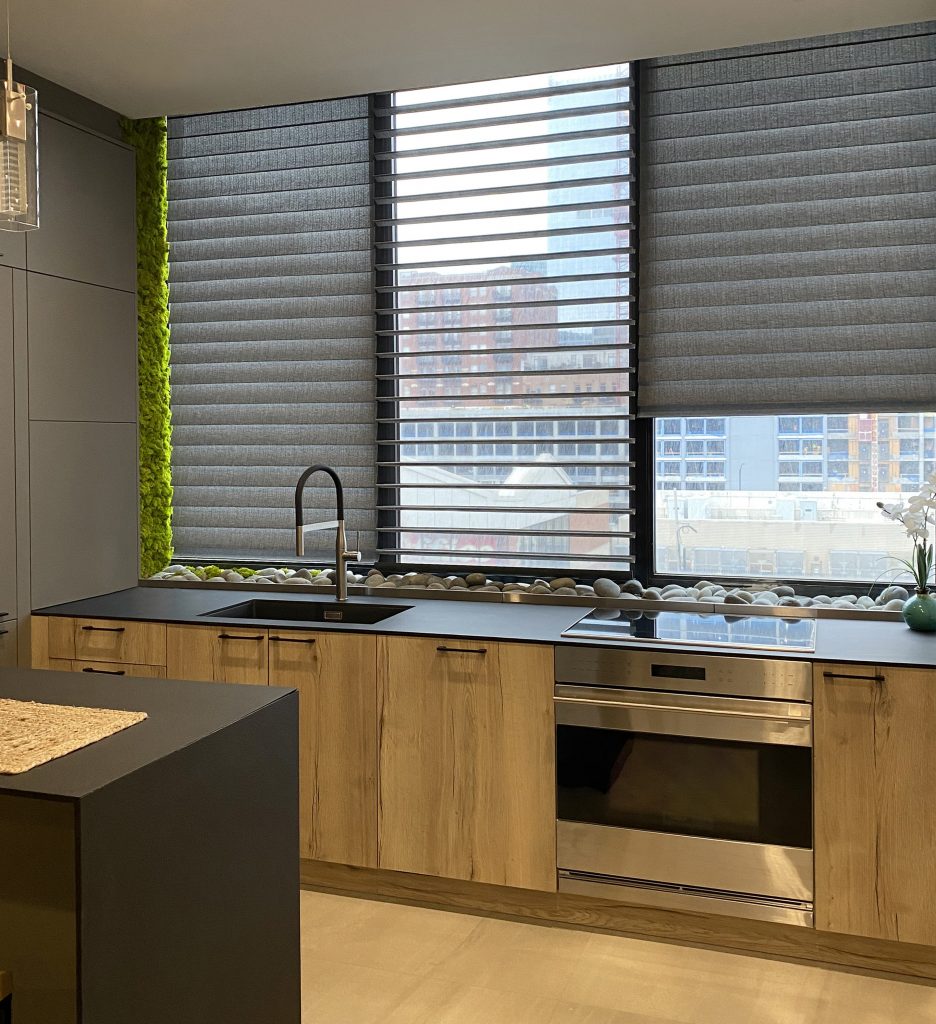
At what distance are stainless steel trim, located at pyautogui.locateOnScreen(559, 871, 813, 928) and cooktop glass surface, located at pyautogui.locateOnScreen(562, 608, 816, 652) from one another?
694 mm

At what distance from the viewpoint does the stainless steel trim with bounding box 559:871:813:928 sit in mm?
2844

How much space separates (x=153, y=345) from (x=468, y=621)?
1.93 metres

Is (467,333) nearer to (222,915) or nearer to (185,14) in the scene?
(185,14)

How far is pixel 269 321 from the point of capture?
4.27 metres

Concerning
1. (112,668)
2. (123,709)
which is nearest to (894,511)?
(123,709)

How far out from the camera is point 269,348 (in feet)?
14.0

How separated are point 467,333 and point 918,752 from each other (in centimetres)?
219

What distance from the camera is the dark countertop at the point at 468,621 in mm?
2893

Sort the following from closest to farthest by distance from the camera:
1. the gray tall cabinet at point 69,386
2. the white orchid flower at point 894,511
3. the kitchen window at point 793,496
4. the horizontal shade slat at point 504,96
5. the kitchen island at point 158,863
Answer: the kitchen island at point 158,863
the white orchid flower at point 894,511
the kitchen window at point 793,496
the gray tall cabinet at point 69,386
the horizontal shade slat at point 504,96

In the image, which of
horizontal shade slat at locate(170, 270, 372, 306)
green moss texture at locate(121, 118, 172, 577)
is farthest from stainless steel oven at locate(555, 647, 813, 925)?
green moss texture at locate(121, 118, 172, 577)

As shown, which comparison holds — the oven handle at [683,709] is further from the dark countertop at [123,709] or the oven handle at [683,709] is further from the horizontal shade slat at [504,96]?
the horizontal shade slat at [504,96]

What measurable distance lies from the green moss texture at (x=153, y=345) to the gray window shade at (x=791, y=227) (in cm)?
201

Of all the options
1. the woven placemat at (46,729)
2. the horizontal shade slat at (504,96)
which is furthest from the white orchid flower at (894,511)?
the woven placemat at (46,729)

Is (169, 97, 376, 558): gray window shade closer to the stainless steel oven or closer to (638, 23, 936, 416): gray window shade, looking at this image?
(638, 23, 936, 416): gray window shade
